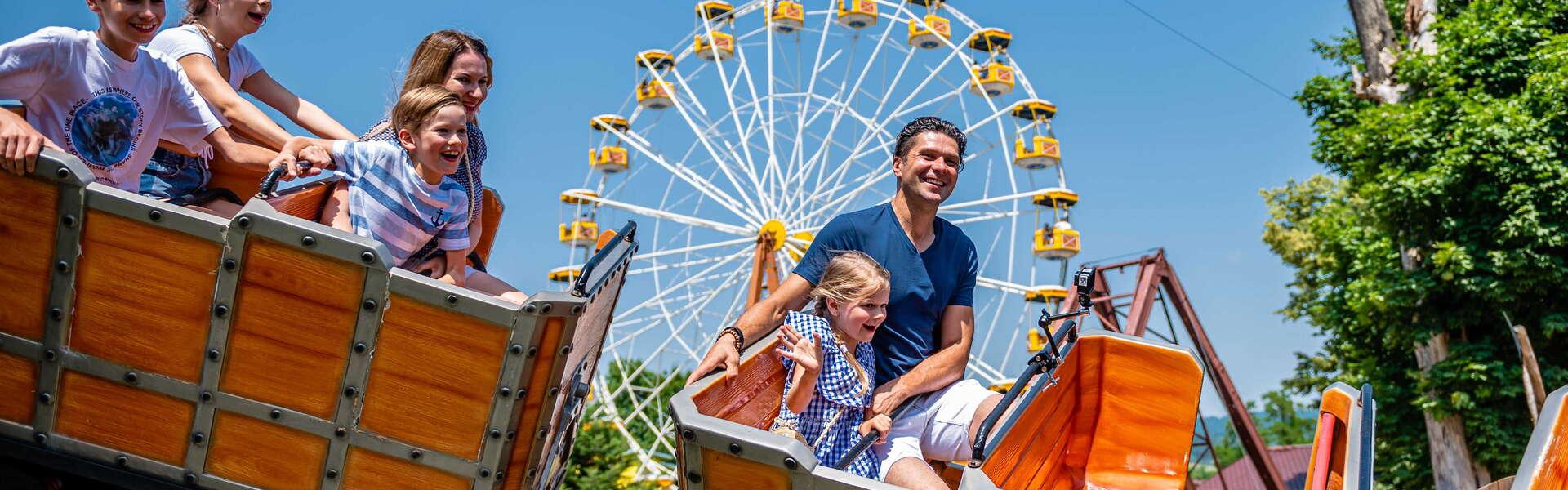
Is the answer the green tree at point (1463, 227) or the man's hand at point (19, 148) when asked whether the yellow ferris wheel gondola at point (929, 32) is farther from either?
the man's hand at point (19, 148)

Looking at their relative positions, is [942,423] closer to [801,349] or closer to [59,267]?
[801,349]

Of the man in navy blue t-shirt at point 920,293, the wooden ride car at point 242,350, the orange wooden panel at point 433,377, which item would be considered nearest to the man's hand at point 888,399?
the man in navy blue t-shirt at point 920,293

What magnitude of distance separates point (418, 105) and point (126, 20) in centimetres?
69

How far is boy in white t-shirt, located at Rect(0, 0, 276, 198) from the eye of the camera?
2.74 meters

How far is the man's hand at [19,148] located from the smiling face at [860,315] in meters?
1.88

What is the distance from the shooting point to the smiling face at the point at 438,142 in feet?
10.6

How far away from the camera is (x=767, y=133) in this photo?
68.3ft

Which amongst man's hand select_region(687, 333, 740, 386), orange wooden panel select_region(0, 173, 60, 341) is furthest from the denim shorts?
man's hand select_region(687, 333, 740, 386)

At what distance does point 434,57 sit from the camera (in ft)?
12.4

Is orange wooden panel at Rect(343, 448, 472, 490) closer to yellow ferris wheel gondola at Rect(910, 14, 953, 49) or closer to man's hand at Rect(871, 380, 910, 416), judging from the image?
man's hand at Rect(871, 380, 910, 416)

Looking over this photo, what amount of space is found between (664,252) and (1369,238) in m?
11.1

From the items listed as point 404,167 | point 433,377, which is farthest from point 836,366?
point 404,167

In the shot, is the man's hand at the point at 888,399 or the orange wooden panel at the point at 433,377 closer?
the orange wooden panel at the point at 433,377

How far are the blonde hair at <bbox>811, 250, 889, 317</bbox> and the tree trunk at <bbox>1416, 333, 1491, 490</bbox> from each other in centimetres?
1305
